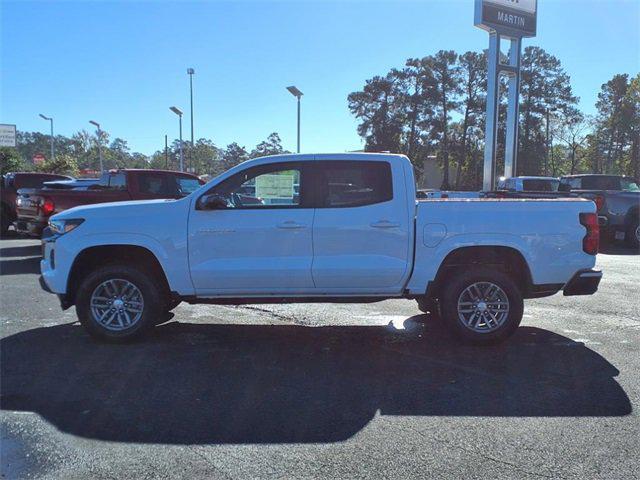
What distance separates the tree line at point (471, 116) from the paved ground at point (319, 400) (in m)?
44.1

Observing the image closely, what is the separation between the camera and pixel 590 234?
18.5 ft

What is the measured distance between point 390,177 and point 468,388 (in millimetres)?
2256

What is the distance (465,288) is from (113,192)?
25.6ft

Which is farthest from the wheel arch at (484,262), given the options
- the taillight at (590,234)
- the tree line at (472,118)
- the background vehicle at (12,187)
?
the tree line at (472,118)

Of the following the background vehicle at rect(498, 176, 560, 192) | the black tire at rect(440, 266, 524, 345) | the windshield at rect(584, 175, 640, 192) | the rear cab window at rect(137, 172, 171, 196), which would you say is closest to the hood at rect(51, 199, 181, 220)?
the black tire at rect(440, 266, 524, 345)

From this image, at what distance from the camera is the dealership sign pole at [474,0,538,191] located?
64.0 ft

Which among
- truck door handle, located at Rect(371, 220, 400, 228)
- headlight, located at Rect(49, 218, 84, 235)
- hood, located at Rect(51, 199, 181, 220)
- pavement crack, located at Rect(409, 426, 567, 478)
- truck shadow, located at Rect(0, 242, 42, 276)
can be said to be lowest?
pavement crack, located at Rect(409, 426, 567, 478)

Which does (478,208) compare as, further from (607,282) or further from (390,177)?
(607,282)

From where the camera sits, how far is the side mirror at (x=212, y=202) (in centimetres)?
550

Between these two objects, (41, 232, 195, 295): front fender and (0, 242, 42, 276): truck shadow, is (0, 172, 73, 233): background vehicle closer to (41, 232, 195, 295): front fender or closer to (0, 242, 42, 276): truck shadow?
(0, 242, 42, 276): truck shadow

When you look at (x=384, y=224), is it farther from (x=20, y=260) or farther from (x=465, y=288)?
(x=20, y=260)

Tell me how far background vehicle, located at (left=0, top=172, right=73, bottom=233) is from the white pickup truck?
12044mm

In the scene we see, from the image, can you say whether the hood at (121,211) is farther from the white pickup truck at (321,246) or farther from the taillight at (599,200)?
the taillight at (599,200)

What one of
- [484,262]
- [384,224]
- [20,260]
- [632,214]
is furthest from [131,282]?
[632,214]
